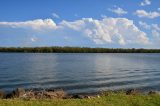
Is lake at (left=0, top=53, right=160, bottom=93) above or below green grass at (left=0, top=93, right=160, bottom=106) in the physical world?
below

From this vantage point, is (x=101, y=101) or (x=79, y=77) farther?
(x=79, y=77)

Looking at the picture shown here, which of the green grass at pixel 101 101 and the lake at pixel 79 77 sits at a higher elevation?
the green grass at pixel 101 101

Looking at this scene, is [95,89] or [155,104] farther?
[95,89]

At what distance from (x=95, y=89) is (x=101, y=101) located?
16.0 m

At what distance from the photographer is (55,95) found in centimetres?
2288

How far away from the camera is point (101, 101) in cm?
1847

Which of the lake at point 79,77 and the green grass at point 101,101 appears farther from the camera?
the lake at point 79,77

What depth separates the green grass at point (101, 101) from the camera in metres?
17.5

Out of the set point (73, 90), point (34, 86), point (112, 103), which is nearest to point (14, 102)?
point (112, 103)

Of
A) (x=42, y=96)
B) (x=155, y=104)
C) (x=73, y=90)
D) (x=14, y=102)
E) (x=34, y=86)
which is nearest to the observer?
(x=14, y=102)

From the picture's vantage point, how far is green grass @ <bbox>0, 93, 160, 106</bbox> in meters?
17.5

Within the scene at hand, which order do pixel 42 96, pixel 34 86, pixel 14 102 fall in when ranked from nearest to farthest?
pixel 14 102 < pixel 42 96 < pixel 34 86

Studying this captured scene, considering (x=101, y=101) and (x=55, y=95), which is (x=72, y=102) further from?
(x=55, y=95)

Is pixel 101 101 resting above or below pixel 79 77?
above
